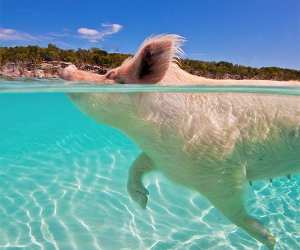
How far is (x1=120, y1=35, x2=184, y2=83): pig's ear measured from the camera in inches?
141

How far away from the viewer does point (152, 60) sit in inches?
143

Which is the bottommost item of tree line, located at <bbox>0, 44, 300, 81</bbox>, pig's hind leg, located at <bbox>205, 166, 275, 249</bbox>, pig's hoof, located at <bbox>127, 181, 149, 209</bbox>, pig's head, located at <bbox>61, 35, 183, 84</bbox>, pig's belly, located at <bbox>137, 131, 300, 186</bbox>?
pig's hoof, located at <bbox>127, 181, 149, 209</bbox>

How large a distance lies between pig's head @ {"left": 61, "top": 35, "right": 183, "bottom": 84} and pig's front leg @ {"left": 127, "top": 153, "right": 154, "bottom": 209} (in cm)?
114

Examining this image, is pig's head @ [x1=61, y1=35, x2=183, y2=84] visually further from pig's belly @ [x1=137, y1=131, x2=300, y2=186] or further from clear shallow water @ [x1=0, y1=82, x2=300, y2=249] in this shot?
clear shallow water @ [x1=0, y1=82, x2=300, y2=249]

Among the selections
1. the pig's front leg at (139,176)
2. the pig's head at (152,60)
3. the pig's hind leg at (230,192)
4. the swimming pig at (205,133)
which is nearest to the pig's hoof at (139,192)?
the pig's front leg at (139,176)

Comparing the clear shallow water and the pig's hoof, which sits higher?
the pig's hoof

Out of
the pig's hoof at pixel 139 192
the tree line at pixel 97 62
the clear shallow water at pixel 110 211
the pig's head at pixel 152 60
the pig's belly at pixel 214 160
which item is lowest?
the clear shallow water at pixel 110 211

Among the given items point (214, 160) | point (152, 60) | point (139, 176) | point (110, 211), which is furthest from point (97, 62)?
point (152, 60)

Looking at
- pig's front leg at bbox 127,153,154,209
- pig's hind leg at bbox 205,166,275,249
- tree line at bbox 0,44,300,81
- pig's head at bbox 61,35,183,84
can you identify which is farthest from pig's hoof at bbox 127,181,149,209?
tree line at bbox 0,44,300,81

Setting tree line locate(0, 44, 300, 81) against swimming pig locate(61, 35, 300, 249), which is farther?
tree line locate(0, 44, 300, 81)

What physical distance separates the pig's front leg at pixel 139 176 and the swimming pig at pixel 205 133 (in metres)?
0.22

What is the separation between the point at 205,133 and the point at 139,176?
984 millimetres

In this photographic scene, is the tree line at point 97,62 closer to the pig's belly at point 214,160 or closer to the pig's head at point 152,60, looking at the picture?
the pig's belly at point 214,160

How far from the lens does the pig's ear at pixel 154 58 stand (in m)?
3.57
